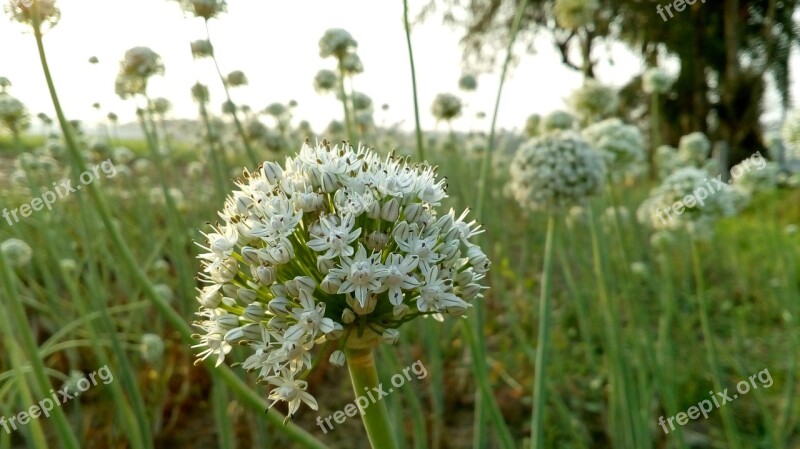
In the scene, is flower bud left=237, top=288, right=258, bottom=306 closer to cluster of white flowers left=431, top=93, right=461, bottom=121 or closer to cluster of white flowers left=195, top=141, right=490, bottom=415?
cluster of white flowers left=195, top=141, right=490, bottom=415

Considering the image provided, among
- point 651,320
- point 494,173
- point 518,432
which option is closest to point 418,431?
point 518,432

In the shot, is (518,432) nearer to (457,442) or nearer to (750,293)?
(457,442)

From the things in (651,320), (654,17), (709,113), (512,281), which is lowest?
(651,320)

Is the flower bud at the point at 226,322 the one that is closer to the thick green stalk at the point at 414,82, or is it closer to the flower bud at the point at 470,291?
the flower bud at the point at 470,291

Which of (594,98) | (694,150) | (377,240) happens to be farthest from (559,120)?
(377,240)

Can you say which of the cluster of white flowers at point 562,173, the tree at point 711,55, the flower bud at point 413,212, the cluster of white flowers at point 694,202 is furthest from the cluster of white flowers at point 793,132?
the tree at point 711,55

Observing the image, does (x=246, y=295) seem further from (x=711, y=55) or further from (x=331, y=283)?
(x=711, y=55)

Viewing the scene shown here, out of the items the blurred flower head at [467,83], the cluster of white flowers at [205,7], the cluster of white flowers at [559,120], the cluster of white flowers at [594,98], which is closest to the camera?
the cluster of white flowers at [205,7]
